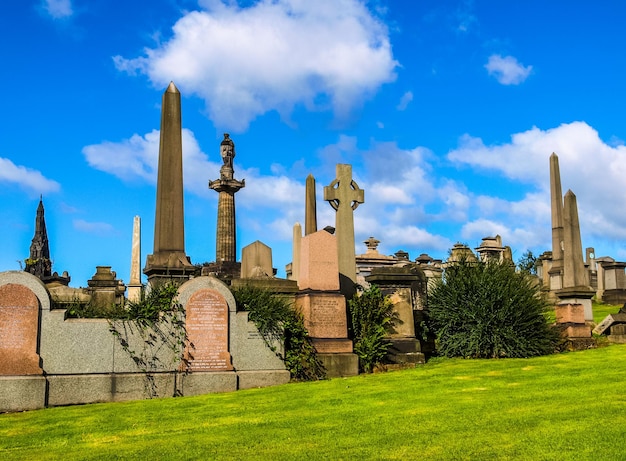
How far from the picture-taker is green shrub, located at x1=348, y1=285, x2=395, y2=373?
14422 millimetres

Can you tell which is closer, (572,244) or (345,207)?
(345,207)

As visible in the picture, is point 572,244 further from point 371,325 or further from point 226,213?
point 226,213

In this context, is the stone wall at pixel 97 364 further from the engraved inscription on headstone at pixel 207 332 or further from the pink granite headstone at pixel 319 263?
the pink granite headstone at pixel 319 263

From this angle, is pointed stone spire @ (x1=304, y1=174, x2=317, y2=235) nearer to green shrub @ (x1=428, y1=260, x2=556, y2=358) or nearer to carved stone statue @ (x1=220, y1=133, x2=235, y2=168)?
green shrub @ (x1=428, y1=260, x2=556, y2=358)

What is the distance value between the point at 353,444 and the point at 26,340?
670cm

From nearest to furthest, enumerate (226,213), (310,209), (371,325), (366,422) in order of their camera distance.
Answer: (366,422) → (371,325) → (310,209) → (226,213)

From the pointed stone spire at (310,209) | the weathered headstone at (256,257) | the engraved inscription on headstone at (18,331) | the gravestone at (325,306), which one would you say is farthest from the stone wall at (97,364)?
the pointed stone spire at (310,209)

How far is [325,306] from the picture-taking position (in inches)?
561

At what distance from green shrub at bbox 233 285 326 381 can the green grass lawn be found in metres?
0.68

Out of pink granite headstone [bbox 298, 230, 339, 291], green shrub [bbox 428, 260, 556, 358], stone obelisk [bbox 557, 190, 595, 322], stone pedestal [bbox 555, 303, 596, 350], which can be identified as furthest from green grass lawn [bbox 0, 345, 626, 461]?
stone obelisk [bbox 557, 190, 595, 322]

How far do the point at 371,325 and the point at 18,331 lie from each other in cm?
722

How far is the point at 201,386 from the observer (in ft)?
40.0

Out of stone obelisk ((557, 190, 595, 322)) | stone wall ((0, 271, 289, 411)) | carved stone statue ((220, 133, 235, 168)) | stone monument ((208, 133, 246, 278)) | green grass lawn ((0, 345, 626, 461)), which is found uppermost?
carved stone statue ((220, 133, 235, 168))

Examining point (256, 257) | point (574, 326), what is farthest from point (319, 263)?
point (574, 326)
